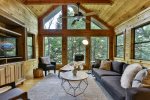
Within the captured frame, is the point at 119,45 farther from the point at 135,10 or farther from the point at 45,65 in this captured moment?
the point at 45,65

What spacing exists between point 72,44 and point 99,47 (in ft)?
5.14

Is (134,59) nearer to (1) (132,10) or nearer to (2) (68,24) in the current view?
(1) (132,10)

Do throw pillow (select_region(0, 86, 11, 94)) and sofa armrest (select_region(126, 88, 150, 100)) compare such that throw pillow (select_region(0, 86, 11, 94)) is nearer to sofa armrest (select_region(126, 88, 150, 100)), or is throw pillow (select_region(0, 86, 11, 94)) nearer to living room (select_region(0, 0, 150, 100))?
living room (select_region(0, 0, 150, 100))

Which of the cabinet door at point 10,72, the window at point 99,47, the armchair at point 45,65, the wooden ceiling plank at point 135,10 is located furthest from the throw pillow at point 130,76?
the window at point 99,47

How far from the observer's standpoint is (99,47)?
9195mm

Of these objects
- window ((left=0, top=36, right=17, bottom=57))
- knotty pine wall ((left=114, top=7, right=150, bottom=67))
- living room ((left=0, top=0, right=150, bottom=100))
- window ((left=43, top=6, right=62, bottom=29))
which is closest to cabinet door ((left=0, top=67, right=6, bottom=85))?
living room ((left=0, top=0, right=150, bottom=100))

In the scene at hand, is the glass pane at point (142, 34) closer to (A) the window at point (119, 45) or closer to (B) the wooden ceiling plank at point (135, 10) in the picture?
(B) the wooden ceiling plank at point (135, 10)

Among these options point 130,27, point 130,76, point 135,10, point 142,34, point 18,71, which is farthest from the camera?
point 130,27

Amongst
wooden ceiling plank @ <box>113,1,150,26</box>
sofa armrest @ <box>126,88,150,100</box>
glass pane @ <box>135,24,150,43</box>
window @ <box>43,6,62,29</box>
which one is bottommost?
sofa armrest @ <box>126,88,150,100</box>

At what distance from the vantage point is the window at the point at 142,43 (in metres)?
5.27

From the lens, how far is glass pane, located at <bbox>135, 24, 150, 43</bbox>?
5.30m

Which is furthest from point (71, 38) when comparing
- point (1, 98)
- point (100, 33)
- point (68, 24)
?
point (1, 98)

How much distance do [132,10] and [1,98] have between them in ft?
16.5

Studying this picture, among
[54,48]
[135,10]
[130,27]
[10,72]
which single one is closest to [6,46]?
[10,72]
